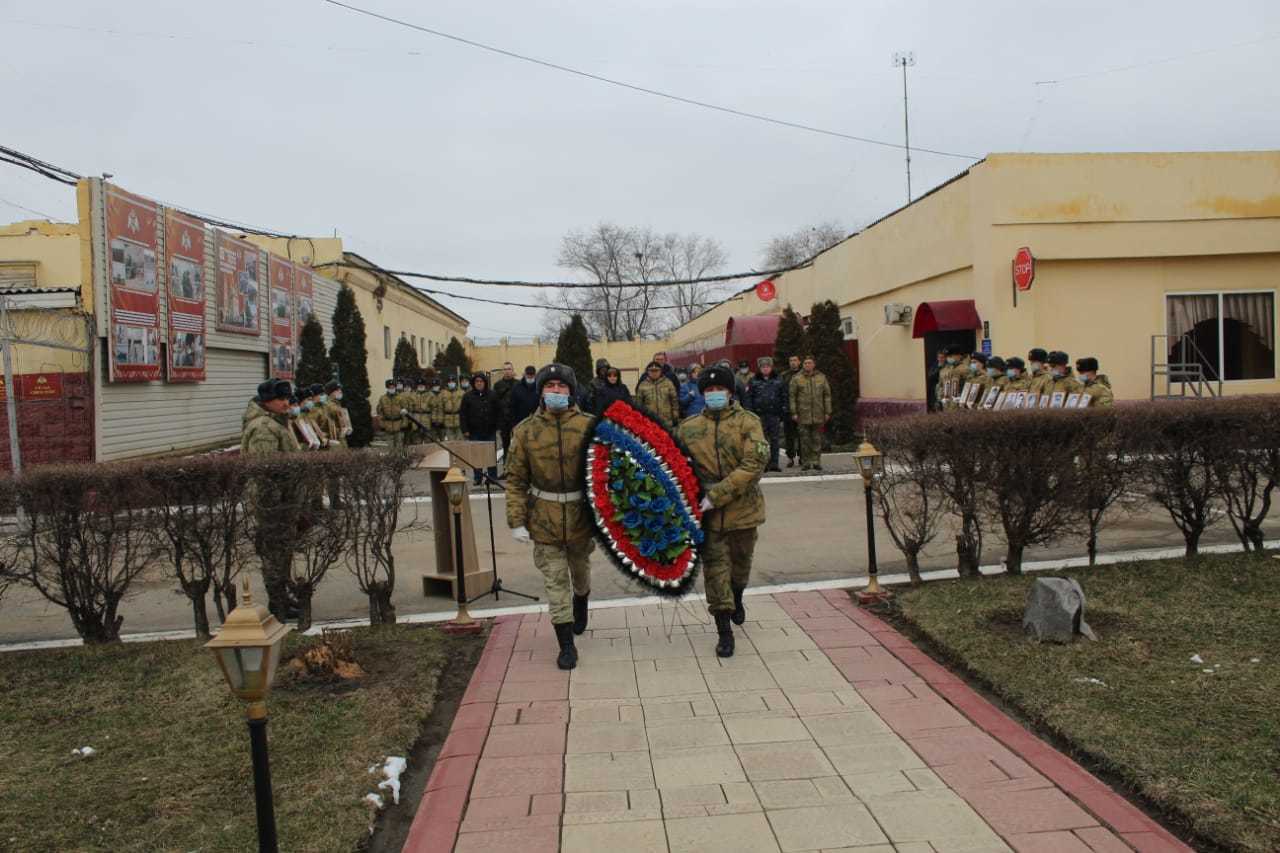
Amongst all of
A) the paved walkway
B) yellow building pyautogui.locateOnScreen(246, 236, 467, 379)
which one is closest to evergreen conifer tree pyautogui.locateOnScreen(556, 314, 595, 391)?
yellow building pyautogui.locateOnScreen(246, 236, 467, 379)

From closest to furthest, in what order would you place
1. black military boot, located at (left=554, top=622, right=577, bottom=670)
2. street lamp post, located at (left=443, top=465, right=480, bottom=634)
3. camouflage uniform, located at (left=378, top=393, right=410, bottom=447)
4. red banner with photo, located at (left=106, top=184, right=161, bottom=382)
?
black military boot, located at (left=554, top=622, right=577, bottom=670) < street lamp post, located at (left=443, top=465, right=480, bottom=634) < red banner with photo, located at (left=106, top=184, right=161, bottom=382) < camouflage uniform, located at (left=378, top=393, right=410, bottom=447)

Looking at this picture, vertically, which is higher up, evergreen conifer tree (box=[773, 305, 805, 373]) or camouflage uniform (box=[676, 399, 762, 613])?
evergreen conifer tree (box=[773, 305, 805, 373])

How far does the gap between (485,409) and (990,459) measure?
35.1ft

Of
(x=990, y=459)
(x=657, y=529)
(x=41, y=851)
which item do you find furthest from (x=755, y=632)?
(x=41, y=851)

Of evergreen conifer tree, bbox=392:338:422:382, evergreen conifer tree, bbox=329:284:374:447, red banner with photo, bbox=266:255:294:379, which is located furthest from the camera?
evergreen conifer tree, bbox=392:338:422:382

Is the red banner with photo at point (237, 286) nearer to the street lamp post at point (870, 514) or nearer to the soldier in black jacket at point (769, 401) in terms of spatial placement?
the soldier in black jacket at point (769, 401)

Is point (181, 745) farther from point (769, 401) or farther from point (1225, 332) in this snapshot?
point (1225, 332)

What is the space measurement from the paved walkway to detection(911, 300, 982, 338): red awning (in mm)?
11162

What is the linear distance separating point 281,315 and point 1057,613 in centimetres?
2071

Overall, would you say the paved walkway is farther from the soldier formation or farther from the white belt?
the soldier formation

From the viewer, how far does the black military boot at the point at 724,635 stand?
5.83 meters

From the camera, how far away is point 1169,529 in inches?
356

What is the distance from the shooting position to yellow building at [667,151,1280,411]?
1564cm

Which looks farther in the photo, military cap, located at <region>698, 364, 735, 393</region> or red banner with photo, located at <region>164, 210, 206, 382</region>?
red banner with photo, located at <region>164, 210, 206, 382</region>
